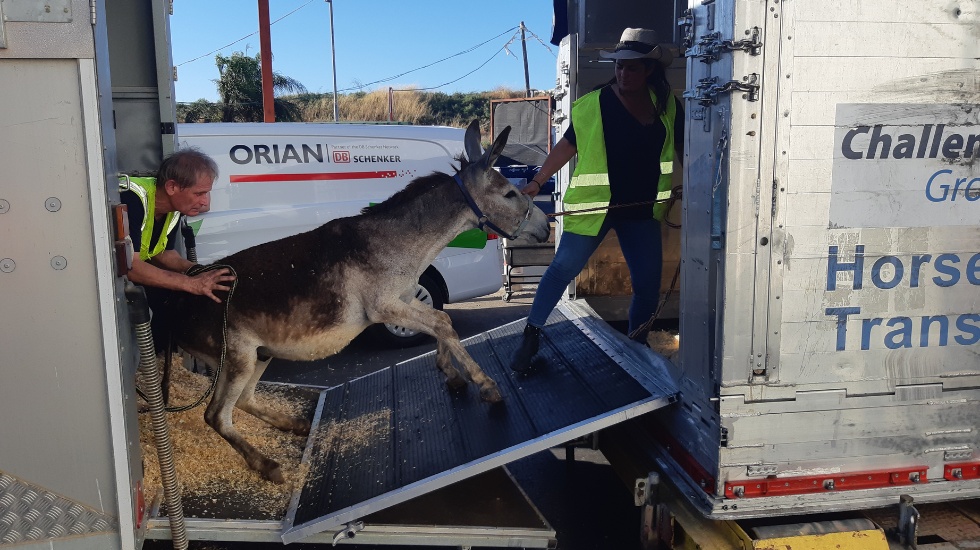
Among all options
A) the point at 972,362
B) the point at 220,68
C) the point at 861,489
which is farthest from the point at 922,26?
the point at 220,68

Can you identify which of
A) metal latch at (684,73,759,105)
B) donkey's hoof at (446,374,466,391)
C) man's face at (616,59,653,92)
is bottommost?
donkey's hoof at (446,374,466,391)

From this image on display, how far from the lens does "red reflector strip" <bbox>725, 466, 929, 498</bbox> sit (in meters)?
2.78

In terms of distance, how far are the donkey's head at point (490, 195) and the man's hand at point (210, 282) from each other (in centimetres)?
136

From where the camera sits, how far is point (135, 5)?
4027 mm

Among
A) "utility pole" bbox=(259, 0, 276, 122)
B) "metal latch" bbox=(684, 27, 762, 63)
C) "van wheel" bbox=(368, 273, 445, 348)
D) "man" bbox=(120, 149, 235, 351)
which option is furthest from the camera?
"utility pole" bbox=(259, 0, 276, 122)

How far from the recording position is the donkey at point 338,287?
377 cm

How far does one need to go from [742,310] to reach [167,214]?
2.89 m

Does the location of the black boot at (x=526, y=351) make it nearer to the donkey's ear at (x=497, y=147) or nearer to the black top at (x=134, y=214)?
the donkey's ear at (x=497, y=147)

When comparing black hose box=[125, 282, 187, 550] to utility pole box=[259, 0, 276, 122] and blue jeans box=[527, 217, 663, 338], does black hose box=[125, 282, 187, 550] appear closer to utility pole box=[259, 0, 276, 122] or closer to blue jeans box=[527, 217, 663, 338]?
blue jeans box=[527, 217, 663, 338]

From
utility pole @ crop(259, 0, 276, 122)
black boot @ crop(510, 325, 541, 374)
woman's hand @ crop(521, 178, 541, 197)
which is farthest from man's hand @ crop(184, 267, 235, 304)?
utility pole @ crop(259, 0, 276, 122)

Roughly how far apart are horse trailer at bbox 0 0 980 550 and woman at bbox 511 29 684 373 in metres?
1.16

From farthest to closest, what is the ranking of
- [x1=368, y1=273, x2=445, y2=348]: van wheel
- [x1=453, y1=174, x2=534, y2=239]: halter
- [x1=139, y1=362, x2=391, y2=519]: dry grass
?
[x1=368, y1=273, x2=445, y2=348]: van wheel < [x1=453, y1=174, x2=534, y2=239]: halter < [x1=139, y1=362, x2=391, y2=519]: dry grass

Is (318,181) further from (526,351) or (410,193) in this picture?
(526,351)

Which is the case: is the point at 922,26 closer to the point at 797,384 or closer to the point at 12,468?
the point at 797,384
